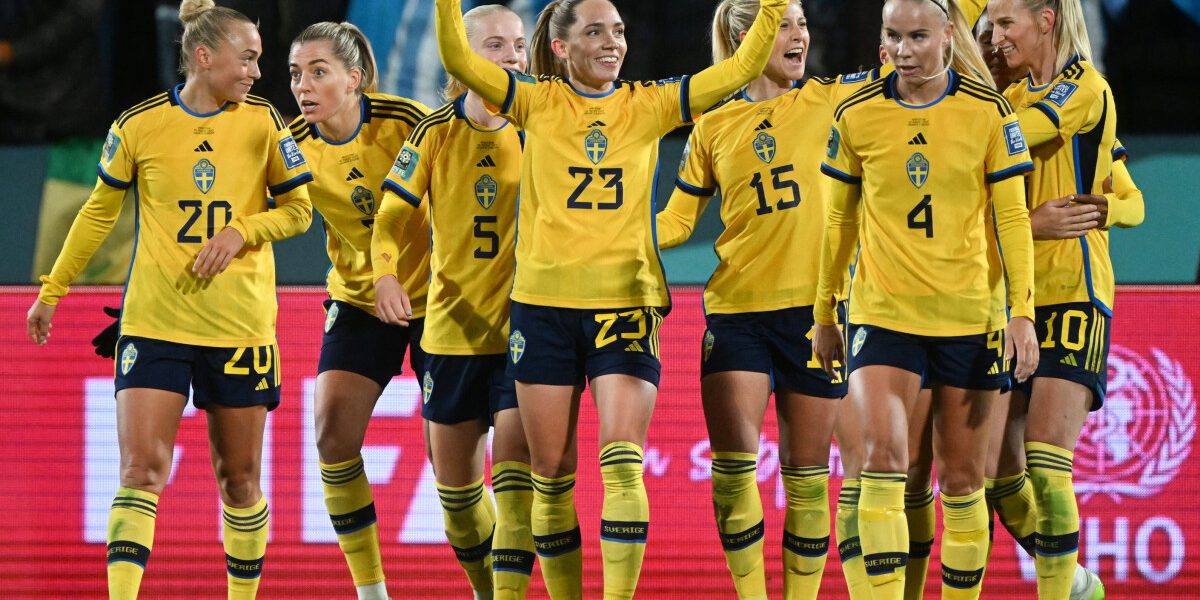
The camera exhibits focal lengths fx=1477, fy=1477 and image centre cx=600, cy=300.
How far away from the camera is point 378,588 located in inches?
215

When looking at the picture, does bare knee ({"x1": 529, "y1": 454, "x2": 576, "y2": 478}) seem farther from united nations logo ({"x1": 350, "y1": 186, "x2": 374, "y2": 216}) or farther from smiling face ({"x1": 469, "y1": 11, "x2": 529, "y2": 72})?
smiling face ({"x1": 469, "y1": 11, "x2": 529, "y2": 72})

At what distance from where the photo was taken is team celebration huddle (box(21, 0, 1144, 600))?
448 cm

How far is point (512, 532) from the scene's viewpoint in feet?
16.0

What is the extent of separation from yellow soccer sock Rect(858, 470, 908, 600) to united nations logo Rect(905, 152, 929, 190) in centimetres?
90

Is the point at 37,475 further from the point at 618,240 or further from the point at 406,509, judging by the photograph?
the point at 618,240

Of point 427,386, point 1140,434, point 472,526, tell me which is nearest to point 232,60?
point 427,386

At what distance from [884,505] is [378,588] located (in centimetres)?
202

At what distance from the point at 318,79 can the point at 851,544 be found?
2468mm

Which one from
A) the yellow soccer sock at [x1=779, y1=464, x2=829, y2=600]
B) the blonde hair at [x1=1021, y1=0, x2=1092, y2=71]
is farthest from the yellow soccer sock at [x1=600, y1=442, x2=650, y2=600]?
the blonde hair at [x1=1021, y1=0, x2=1092, y2=71]

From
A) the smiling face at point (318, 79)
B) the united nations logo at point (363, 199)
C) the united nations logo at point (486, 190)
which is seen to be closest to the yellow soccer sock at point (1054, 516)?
the united nations logo at point (486, 190)

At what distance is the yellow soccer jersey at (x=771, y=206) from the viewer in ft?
16.2

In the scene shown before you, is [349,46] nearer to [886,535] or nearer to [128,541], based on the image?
[128,541]

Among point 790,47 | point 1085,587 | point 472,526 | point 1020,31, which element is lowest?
point 1085,587

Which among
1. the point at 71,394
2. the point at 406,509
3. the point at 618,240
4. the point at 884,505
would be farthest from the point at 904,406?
the point at 71,394
